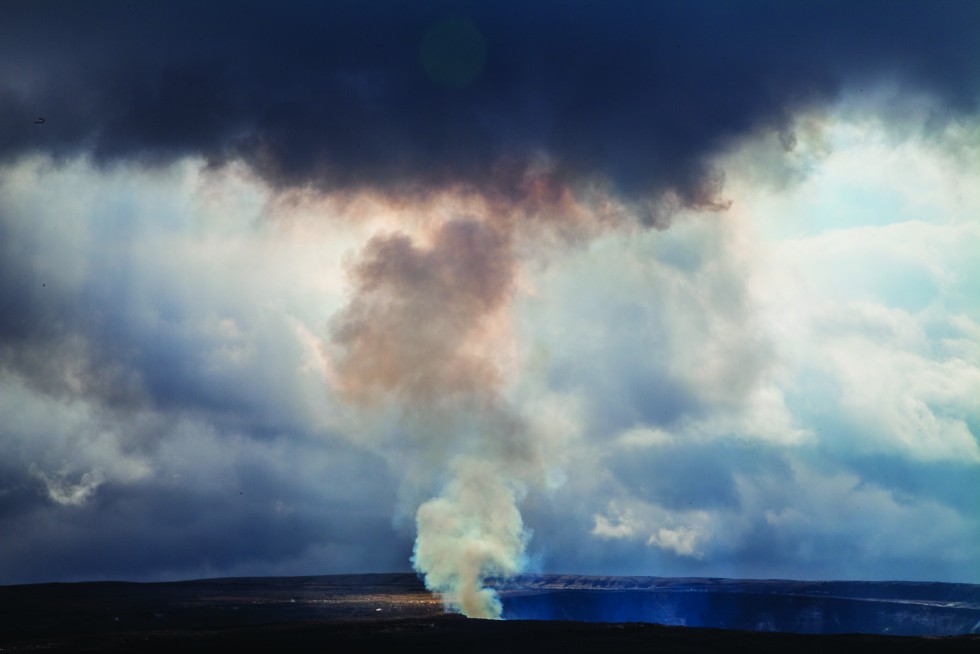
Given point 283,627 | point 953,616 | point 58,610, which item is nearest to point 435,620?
point 283,627

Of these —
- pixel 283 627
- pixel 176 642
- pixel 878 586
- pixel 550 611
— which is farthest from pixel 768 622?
pixel 176 642

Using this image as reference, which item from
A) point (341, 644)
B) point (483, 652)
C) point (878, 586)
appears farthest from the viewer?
point (878, 586)

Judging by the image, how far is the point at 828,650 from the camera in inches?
3081

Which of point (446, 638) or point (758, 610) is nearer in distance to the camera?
point (446, 638)

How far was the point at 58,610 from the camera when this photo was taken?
158250 millimetres

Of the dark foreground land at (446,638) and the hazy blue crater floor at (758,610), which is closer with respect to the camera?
the dark foreground land at (446,638)

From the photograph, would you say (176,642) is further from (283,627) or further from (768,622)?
(768,622)

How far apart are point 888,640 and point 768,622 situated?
53.8m

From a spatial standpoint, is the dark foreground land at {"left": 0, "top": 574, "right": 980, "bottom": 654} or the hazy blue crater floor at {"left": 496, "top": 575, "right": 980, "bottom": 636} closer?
the dark foreground land at {"left": 0, "top": 574, "right": 980, "bottom": 654}

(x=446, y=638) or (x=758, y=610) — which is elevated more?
(x=446, y=638)

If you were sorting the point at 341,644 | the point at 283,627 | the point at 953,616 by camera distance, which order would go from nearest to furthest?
the point at 341,644
the point at 283,627
the point at 953,616

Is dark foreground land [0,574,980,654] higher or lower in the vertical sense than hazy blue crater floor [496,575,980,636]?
higher

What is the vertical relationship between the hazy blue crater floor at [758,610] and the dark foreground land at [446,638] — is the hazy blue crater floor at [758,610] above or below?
below

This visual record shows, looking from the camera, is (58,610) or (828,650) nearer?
(828,650)
